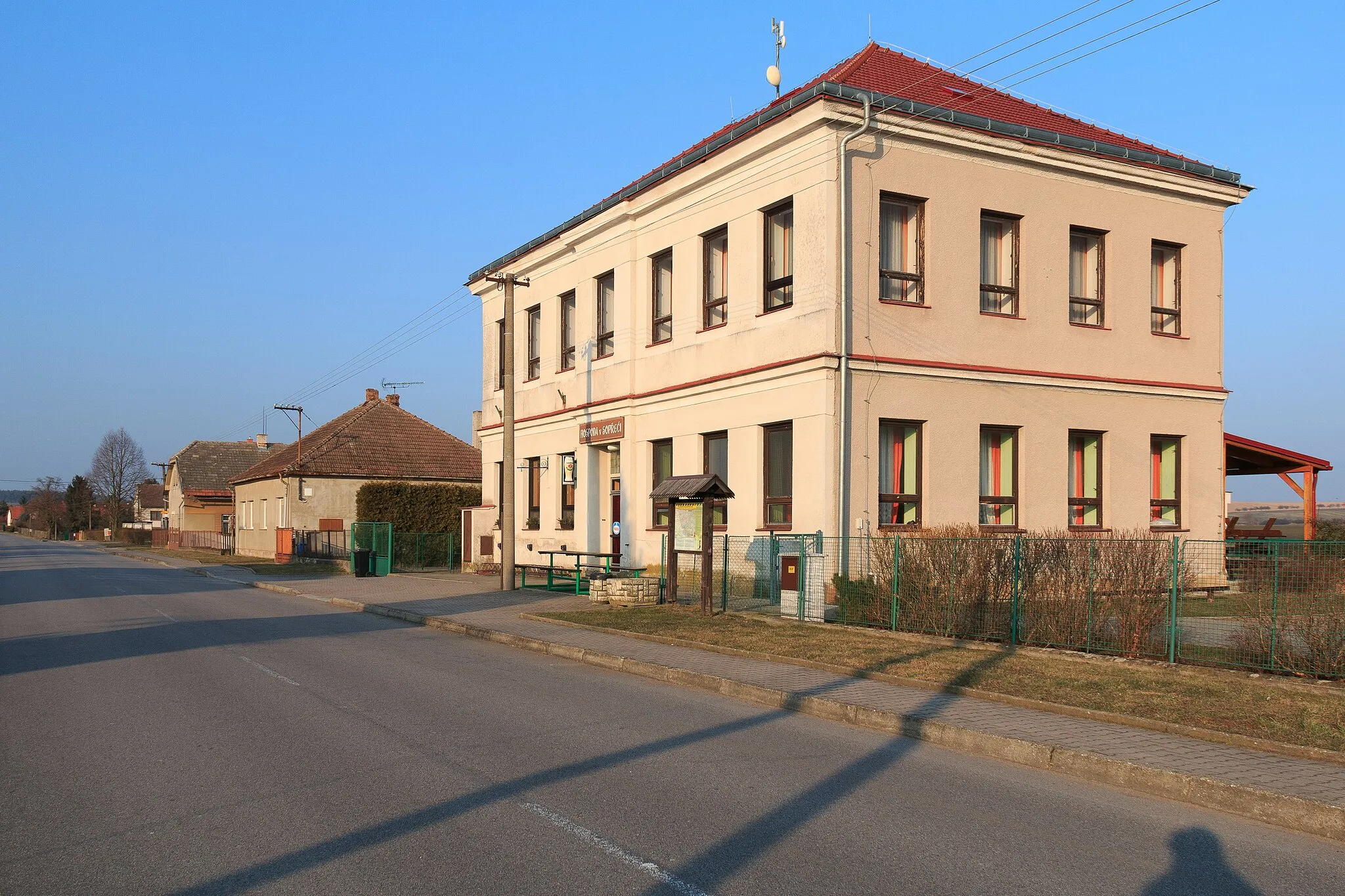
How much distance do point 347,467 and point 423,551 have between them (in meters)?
13.2

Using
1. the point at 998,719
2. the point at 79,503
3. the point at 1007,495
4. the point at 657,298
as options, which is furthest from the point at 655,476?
the point at 79,503

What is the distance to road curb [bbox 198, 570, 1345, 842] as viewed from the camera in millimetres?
6973

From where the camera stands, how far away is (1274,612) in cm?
1112

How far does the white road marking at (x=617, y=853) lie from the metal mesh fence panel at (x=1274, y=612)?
7.92 m

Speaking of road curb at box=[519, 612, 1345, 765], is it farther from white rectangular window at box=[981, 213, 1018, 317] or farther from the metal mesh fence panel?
white rectangular window at box=[981, 213, 1018, 317]

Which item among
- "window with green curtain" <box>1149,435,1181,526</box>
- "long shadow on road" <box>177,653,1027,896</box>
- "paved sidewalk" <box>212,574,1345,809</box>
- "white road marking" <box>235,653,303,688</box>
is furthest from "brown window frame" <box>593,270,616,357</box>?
"long shadow on road" <box>177,653,1027,896</box>

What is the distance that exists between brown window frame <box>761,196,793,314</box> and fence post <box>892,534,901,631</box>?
6.82 metres

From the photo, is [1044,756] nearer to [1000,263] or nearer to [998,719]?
[998,719]

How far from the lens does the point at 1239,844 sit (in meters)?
6.55

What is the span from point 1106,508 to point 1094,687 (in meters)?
12.4

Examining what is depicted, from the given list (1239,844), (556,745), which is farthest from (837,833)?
(556,745)

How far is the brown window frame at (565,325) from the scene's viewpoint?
99.2ft

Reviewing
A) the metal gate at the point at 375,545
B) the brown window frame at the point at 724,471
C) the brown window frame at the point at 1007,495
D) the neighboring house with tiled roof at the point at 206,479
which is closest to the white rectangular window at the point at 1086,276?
the brown window frame at the point at 1007,495

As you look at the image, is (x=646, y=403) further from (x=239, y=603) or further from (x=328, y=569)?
(x=328, y=569)
